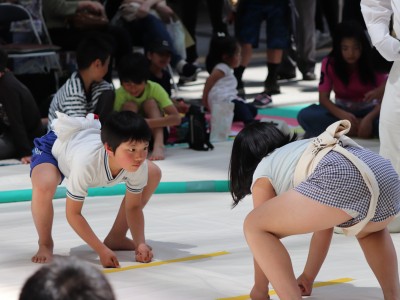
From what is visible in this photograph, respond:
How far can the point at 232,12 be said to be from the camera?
8.76 metres

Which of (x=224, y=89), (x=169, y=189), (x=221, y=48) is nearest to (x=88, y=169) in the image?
(x=169, y=189)

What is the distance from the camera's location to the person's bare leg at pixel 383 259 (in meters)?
2.97

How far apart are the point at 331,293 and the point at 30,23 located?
4168 mm

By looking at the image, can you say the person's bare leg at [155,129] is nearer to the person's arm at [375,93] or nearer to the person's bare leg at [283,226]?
the person's arm at [375,93]

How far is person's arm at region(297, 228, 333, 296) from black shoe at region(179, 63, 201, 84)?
4962 mm

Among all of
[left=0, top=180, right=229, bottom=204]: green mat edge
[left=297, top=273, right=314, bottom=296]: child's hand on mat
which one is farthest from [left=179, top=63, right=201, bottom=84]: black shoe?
[left=297, top=273, right=314, bottom=296]: child's hand on mat

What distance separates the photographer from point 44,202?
140 inches

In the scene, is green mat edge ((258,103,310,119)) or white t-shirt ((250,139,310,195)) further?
A: green mat edge ((258,103,310,119))

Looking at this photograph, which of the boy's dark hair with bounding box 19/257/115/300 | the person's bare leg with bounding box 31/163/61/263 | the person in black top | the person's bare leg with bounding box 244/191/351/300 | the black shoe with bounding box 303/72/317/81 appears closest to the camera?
the boy's dark hair with bounding box 19/257/115/300

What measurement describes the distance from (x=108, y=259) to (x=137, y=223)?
20cm

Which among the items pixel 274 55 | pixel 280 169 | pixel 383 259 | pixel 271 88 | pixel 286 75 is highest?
pixel 280 169

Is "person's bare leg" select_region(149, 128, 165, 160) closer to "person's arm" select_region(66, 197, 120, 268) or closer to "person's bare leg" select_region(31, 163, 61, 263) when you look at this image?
"person's bare leg" select_region(31, 163, 61, 263)

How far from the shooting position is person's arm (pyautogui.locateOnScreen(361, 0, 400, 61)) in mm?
3998

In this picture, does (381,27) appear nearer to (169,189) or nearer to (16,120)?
(169,189)
